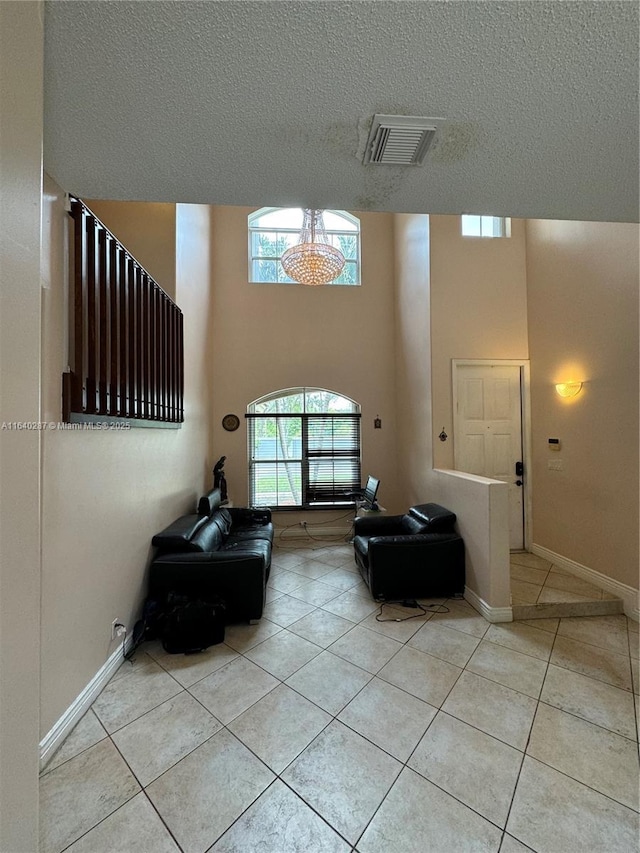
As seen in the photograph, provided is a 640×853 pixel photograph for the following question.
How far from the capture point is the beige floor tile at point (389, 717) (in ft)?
5.24

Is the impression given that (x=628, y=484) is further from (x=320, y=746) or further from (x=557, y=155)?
(x=320, y=746)

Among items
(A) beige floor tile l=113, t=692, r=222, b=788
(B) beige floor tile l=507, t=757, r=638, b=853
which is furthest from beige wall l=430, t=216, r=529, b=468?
(A) beige floor tile l=113, t=692, r=222, b=788

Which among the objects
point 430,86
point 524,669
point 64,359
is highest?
point 430,86

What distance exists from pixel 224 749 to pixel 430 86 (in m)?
2.83

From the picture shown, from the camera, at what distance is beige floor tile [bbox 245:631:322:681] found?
213 centimetres

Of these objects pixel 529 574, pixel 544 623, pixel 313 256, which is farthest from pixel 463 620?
pixel 313 256

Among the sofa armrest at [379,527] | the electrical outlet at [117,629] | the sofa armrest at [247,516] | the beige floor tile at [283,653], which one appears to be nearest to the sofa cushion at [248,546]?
the sofa armrest at [247,516]

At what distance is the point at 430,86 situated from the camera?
1.15 metres

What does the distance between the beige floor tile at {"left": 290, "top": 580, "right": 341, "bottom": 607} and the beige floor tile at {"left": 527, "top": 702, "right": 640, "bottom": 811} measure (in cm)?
172

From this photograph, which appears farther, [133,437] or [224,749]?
[133,437]

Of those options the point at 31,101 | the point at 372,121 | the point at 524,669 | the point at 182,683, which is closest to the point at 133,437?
the point at 182,683

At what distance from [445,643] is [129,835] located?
1.98m

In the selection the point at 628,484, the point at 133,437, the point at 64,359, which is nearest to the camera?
the point at 64,359

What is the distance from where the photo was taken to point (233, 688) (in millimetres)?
1953
